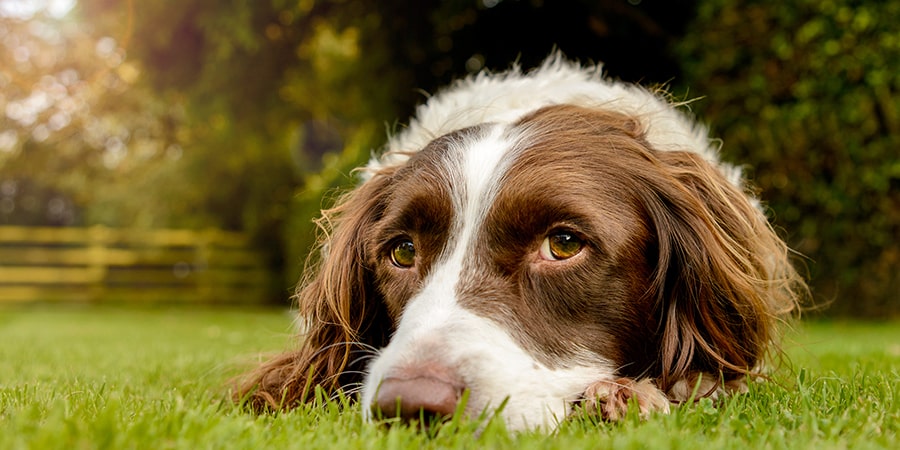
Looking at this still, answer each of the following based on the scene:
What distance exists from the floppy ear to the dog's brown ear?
1.03 metres

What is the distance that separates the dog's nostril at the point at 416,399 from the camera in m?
1.84

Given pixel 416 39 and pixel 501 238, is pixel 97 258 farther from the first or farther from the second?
pixel 501 238

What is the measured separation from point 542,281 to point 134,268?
61.5ft

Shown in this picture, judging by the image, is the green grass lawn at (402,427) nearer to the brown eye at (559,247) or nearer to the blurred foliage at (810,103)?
the brown eye at (559,247)

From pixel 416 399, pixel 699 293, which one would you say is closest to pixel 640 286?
pixel 699 293

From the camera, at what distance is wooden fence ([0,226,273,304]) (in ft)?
62.3

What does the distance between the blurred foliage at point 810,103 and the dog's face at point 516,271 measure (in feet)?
17.7

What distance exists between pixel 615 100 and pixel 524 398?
1877mm

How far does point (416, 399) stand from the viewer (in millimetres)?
1839

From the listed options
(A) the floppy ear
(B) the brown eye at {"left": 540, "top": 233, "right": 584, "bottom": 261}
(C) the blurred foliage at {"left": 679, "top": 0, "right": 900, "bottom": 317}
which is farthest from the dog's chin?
(C) the blurred foliage at {"left": 679, "top": 0, "right": 900, "bottom": 317}

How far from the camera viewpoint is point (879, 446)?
1.70 meters

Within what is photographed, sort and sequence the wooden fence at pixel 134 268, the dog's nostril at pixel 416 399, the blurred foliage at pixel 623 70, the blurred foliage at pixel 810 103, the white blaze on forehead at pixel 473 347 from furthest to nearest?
the wooden fence at pixel 134 268 → the blurred foliage at pixel 623 70 → the blurred foliage at pixel 810 103 → the white blaze on forehead at pixel 473 347 → the dog's nostril at pixel 416 399

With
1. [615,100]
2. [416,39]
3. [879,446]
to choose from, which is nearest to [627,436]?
[879,446]

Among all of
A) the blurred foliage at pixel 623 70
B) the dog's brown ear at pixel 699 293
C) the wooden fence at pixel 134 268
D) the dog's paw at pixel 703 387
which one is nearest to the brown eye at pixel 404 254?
the dog's brown ear at pixel 699 293
